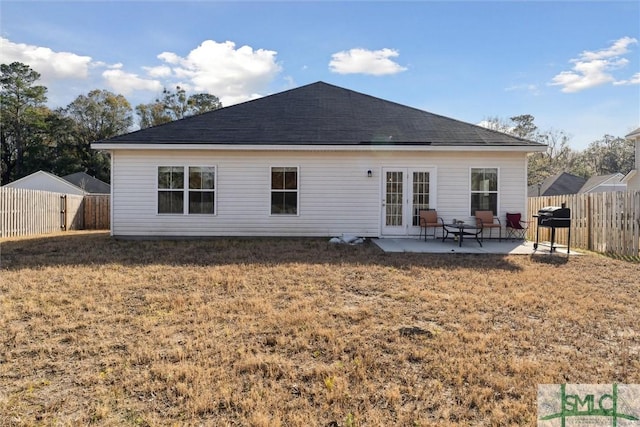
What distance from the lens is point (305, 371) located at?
291 centimetres

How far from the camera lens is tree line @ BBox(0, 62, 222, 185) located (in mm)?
35031

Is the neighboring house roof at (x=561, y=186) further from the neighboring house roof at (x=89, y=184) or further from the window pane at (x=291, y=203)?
the neighboring house roof at (x=89, y=184)

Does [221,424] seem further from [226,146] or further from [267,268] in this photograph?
[226,146]

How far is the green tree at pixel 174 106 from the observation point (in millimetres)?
39969

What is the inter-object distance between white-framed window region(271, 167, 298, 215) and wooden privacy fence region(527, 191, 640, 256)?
26.4 feet

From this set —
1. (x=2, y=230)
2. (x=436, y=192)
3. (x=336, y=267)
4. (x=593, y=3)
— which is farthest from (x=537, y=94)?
(x=2, y=230)

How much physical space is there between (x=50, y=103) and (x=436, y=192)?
141ft

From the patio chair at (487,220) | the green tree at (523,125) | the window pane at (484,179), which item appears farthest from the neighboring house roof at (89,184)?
the green tree at (523,125)

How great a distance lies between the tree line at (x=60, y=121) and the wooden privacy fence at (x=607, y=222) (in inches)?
1541

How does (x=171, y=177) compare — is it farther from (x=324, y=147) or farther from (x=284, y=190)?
(x=324, y=147)

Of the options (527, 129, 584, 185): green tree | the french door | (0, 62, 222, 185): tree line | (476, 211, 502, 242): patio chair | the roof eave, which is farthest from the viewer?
(527, 129, 584, 185): green tree

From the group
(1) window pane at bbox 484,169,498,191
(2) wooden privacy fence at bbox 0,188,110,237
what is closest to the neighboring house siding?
(1) window pane at bbox 484,169,498,191

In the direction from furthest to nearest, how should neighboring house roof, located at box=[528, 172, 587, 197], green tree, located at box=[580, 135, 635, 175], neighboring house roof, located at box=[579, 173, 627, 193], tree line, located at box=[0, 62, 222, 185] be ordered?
1. green tree, located at box=[580, 135, 635, 175]
2. tree line, located at box=[0, 62, 222, 185]
3. neighboring house roof, located at box=[528, 172, 587, 197]
4. neighboring house roof, located at box=[579, 173, 627, 193]

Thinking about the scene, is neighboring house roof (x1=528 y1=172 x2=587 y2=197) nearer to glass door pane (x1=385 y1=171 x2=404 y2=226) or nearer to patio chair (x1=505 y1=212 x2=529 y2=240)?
patio chair (x1=505 y1=212 x2=529 y2=240)
